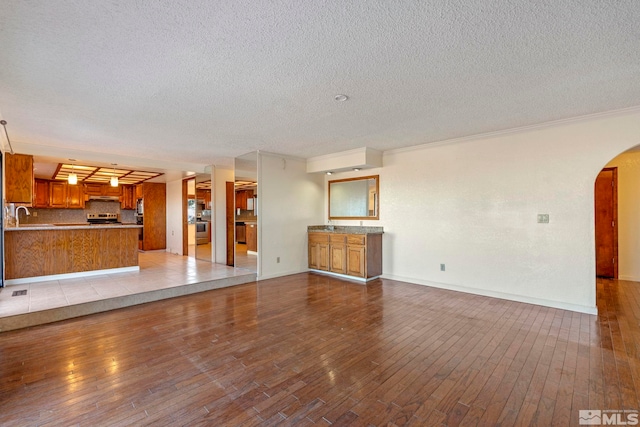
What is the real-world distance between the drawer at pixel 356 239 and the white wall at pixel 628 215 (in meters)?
4.71

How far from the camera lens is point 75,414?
1867 millimetres

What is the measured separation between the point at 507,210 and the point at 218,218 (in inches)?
234

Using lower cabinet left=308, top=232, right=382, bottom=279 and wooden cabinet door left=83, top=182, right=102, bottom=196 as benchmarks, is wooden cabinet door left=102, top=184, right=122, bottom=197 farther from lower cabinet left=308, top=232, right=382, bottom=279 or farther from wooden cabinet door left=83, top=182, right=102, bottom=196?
lower cabinet left=308, top=232, right=382, bottom=279

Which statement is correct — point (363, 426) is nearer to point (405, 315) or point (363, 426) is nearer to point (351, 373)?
point (351, 373)

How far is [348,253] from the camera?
19.0 ft

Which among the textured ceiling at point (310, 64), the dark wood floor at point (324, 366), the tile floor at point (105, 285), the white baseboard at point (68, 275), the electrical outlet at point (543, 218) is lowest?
the dark wood floor at point (324, 366)

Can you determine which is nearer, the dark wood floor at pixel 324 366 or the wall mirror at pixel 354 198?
the dark wood floor at pixel 324 366

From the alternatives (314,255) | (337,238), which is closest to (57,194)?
(314,255)

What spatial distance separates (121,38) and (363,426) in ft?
9.93

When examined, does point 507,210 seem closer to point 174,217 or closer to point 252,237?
point 252,237

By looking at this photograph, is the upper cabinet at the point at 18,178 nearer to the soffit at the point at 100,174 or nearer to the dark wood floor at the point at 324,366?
the soffit at the point at 100,174

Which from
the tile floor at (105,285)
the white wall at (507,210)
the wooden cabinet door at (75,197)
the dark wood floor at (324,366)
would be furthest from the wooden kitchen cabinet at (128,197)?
the white wall at (507,210)

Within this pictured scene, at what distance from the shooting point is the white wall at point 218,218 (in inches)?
275

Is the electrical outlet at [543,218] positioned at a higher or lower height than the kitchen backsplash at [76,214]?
lower
